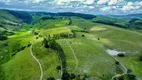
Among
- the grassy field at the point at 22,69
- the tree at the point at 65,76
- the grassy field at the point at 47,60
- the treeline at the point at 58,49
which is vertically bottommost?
the grassy field at the point at 22,69

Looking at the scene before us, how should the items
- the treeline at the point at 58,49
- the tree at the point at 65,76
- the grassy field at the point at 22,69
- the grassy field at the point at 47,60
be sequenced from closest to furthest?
the tree at the point at 65,76 → the grassy field at the point at 47,60 → the grassy field at the point at 22,69 → the treeline at the point at 58,49

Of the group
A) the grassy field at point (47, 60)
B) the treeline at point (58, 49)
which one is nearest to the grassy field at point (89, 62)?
the treeline at point (58, 49)

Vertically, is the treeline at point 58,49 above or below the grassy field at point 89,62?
above

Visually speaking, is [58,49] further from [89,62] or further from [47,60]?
[89,62]

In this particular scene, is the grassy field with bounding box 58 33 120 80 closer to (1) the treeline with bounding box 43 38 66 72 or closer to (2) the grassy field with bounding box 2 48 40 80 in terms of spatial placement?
(1) the treeline with bounding box 43 38 66 72

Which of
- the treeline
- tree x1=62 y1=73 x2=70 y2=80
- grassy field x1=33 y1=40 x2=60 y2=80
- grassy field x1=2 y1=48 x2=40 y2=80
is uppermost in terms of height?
the treeline

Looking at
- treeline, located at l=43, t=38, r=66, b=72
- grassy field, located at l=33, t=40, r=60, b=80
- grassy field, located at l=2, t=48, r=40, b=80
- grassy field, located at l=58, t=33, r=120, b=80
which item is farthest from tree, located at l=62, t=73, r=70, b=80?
grassy field, located at l=2, t=48, r=40, b=80

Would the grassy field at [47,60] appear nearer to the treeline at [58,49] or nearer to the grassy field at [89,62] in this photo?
the treeline at [58,49]

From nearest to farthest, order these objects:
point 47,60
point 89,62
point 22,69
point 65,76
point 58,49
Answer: point 65,76, point 22,69, point 89,62, point 47,60, point 58,49

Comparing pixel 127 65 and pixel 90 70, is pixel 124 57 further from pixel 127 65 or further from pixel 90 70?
pixel 90 70

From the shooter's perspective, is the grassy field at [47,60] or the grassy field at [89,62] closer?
the grassy field at [47,60]

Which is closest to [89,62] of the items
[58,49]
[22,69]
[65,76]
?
[58,49]
